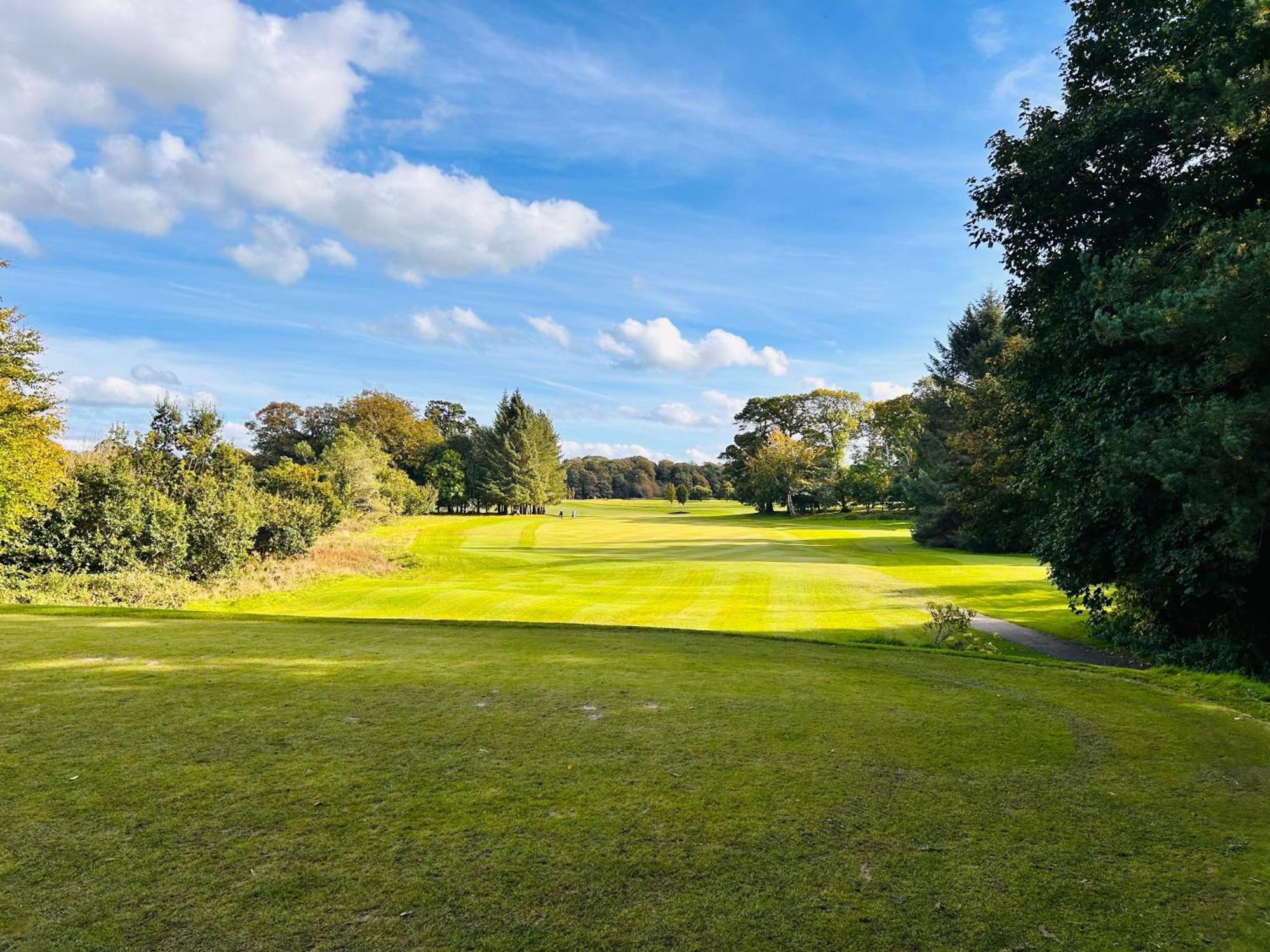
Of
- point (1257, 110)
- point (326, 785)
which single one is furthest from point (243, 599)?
point (1257, 110)

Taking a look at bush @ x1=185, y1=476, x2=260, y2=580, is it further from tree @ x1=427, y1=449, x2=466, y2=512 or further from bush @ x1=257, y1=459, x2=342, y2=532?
tree @ x1=427, y1=449, x2=466, y2=512

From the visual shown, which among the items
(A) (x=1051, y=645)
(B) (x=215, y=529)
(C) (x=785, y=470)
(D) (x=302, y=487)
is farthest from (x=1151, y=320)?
(C) (x=785, y=470)

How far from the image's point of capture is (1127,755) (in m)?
4.75

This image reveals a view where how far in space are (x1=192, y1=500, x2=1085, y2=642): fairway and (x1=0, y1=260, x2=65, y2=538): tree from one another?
172 inches

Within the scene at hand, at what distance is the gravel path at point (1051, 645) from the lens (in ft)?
40.5

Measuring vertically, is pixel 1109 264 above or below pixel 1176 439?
above

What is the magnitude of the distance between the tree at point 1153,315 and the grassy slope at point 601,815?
4338 millimetres

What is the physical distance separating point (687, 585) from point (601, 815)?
19.1 metres

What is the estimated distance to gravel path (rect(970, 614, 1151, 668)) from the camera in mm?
12359

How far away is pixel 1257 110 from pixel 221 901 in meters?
14.1

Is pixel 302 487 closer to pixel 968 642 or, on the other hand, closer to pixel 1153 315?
pixel 968 642

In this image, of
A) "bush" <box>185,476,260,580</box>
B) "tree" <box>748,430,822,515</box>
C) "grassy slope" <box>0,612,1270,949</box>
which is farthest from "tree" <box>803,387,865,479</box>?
"grassy slope" <box>0,612,1270,949</box>

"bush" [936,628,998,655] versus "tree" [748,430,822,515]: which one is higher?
"tree" [748,430,822,515]

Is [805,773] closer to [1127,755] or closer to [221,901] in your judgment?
[1127,755]
